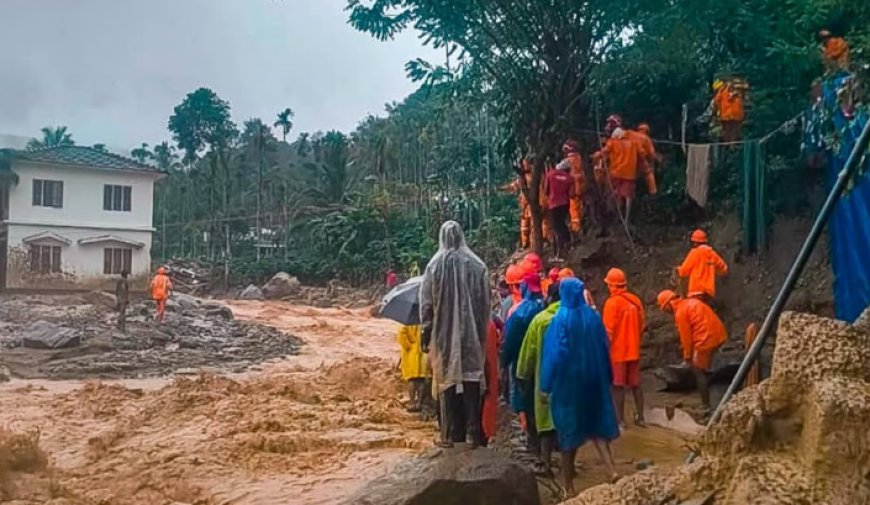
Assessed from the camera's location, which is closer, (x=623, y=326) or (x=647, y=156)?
(x=623, y=326)

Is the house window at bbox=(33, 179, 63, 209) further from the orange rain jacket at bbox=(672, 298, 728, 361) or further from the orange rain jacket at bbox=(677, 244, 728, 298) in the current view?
the orange rain jacket at bbox=(672, 298, 728, 361)

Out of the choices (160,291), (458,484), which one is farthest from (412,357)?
(160,291)

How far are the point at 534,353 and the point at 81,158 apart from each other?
2451cm

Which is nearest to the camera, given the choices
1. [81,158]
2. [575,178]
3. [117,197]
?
[575,178]

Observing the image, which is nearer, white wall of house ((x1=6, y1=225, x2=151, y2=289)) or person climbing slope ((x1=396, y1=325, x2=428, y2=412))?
person climbing slope ((x1=396, y1=325, x2=428, y2=412))

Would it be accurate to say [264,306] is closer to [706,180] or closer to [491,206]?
[491,206]

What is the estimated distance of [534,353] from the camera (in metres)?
6.29

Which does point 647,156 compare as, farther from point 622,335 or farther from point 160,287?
point 160,287

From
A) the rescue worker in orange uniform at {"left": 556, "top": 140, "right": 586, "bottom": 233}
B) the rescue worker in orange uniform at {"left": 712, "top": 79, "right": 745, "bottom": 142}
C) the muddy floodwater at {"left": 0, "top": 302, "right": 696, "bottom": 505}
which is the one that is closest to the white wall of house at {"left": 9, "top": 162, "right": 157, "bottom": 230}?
the muddy floodwater at {"left": 0, "top": 302, "right": 696, "bottom": 505}

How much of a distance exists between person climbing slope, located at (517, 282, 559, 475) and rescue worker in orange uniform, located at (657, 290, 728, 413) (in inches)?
85.2

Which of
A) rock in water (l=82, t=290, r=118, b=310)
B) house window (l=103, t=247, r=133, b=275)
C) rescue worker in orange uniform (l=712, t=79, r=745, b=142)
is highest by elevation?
rescue worker in orange uniform (l=712, t=79, r=745, b=142)

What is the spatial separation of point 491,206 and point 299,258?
1514 cm

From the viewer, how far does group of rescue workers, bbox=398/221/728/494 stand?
19.1 ft

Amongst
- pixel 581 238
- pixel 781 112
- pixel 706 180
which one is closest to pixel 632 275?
pixel 581 238
